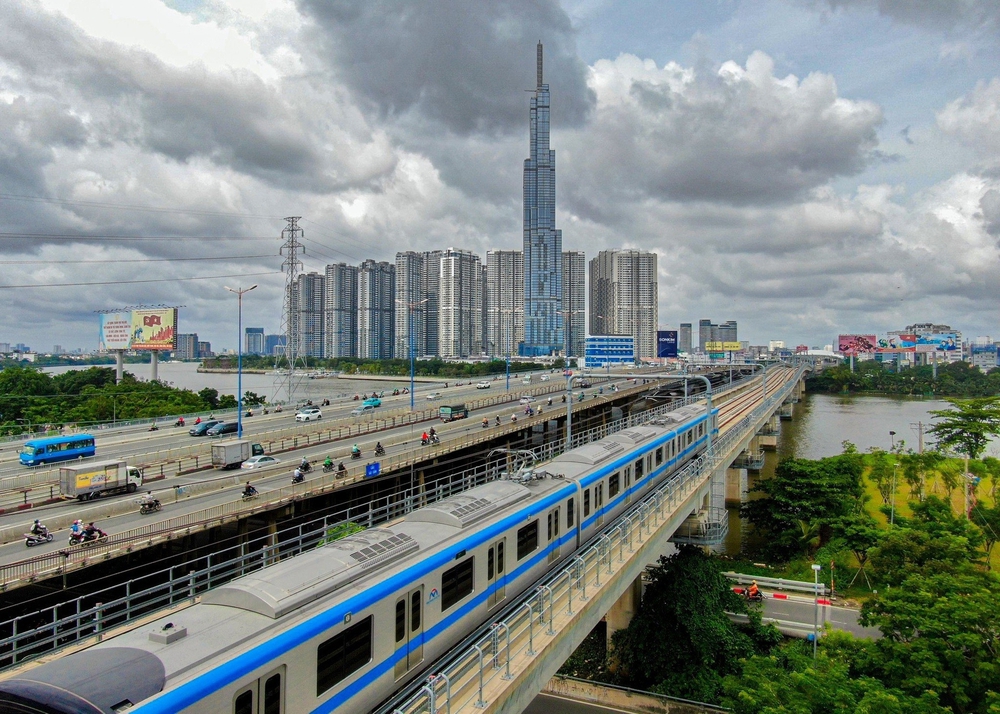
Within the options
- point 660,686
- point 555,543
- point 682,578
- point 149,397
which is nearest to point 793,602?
point 682,578

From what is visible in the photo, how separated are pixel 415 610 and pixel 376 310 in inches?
6068

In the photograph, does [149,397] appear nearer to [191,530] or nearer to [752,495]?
[191,530]

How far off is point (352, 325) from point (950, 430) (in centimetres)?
14216

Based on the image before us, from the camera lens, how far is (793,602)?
25.5 meters

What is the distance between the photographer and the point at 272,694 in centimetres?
746

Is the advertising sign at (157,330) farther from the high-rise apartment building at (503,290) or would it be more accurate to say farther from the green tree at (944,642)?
the high-rise apartment building at (503,290)

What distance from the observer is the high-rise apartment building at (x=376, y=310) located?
515 feet

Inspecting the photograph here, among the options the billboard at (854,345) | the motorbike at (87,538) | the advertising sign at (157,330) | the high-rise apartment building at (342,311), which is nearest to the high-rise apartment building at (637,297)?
the billboard at (854,345)

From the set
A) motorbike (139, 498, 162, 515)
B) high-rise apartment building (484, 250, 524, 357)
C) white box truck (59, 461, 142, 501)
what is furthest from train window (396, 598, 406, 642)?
high-rise apartment building (484, 250, 524, 357)

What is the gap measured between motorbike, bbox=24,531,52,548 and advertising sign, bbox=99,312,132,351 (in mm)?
63087

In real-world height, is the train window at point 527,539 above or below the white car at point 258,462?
above

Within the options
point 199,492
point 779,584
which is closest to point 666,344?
point 779,584

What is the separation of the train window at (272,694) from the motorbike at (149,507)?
54.8ft

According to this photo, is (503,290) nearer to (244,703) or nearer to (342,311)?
(342,311)
